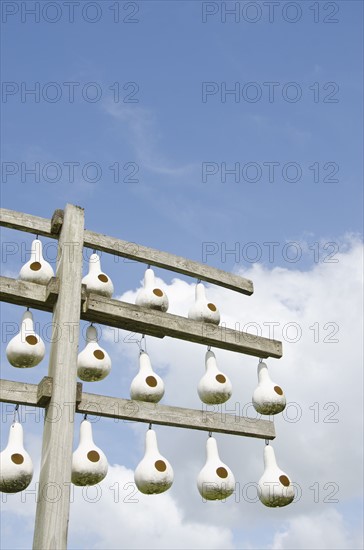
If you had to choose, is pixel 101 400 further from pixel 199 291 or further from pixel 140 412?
pixel 199 291

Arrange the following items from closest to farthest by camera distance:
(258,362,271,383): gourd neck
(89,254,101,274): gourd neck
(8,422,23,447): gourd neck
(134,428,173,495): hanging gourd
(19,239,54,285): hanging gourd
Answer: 1. (8,422,23,447): gourd neck
2. (134,428,173,495): hanging gourd
3. (19,239,54,285): hanging gourd
4. (89,254,101,274): gourd neck
5. (258,362,271,383): gourd neck

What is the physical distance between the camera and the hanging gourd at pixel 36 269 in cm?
623

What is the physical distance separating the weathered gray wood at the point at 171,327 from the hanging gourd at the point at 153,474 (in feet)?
3.49

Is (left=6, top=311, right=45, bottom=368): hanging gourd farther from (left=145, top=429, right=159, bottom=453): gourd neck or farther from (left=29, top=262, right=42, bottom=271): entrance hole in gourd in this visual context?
(left=145, top=429, right=159, bottom=453): gourd neck

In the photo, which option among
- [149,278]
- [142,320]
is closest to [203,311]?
[149,278]

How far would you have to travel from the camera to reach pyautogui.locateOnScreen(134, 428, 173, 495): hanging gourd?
5.72 m

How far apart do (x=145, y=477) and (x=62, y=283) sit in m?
1.63

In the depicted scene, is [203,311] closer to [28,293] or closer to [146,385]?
[146,385]

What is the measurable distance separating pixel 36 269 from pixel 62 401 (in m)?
1.26

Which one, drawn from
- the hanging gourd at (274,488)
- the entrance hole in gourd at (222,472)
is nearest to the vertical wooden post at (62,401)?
the entrance hole in gourd at (222,472)

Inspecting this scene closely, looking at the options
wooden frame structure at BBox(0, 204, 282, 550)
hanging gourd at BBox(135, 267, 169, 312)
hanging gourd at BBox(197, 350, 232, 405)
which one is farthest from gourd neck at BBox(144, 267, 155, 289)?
hanging gourd at BBox(197, 350, 232, 405)

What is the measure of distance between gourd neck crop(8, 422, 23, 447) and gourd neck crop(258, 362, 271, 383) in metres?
2.28

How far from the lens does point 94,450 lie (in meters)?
5.67

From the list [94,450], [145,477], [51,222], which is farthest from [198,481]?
[51,222]
